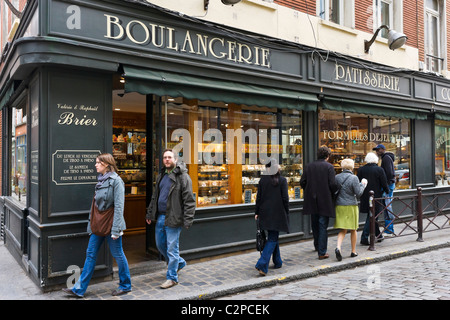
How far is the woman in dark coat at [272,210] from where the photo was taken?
5.91m

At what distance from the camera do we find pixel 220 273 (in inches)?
243

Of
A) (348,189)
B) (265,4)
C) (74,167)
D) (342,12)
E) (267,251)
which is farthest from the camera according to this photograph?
(342,12)

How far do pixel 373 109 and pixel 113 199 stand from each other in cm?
738

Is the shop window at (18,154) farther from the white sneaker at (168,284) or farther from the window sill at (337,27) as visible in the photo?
the window sill at (337,27)

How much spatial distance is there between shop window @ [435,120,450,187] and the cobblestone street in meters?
6.80

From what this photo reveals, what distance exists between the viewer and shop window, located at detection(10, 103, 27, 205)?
7.56 m

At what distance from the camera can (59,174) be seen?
18.0 feet

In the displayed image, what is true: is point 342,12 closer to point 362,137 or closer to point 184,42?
point 362,137

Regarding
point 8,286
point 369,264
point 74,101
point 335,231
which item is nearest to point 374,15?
point 335,231

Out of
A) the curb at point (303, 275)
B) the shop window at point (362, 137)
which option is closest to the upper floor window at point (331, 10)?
the shop window at point (362, 137)

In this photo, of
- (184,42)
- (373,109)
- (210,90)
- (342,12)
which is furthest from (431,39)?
(184,42)

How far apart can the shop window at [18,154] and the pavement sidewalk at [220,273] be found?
4.37 feet

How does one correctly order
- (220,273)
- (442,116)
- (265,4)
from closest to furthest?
(220,273) < (265,4) < (442,116)

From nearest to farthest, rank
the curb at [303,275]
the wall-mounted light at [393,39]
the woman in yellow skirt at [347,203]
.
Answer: the curb at [303,275]
the woman in yellow skirt at [347,203]
the wall-mounted light at [393,39]
